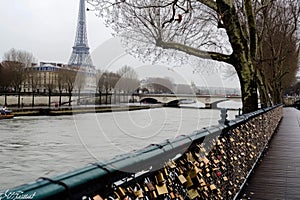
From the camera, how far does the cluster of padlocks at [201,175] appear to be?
1.83m

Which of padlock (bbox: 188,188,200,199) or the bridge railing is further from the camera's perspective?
padlock (bbox: 188,188,200,199)

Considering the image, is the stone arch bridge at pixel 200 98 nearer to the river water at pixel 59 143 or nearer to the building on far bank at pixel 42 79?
the river water at pixel 59 143

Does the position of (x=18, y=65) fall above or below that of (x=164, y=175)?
above

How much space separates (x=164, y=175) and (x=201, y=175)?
794 millimetres

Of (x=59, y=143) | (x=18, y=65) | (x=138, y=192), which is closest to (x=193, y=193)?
(x=138, y=192)

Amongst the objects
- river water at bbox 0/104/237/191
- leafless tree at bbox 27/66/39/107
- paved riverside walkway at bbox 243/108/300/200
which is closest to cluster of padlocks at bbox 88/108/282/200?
paved riverside walkway at bbox 243/108/300/200

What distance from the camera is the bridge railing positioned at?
4.00ft

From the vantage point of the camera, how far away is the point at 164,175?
2.12m

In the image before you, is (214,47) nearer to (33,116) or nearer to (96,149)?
(96,149)

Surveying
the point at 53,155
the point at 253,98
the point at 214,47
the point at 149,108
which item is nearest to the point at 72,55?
the point at 149,108

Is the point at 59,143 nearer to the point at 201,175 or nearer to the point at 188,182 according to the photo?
the point at 201,175

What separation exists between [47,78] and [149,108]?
20.2m

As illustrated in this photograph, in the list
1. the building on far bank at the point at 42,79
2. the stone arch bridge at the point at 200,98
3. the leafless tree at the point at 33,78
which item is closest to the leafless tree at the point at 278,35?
the stone arch bridge at the point at 200,98

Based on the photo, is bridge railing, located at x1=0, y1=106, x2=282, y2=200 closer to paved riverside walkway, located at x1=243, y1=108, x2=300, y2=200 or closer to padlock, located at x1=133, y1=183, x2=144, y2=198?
padlock, located at x1=133, y1=183, x2=144, y2=198
